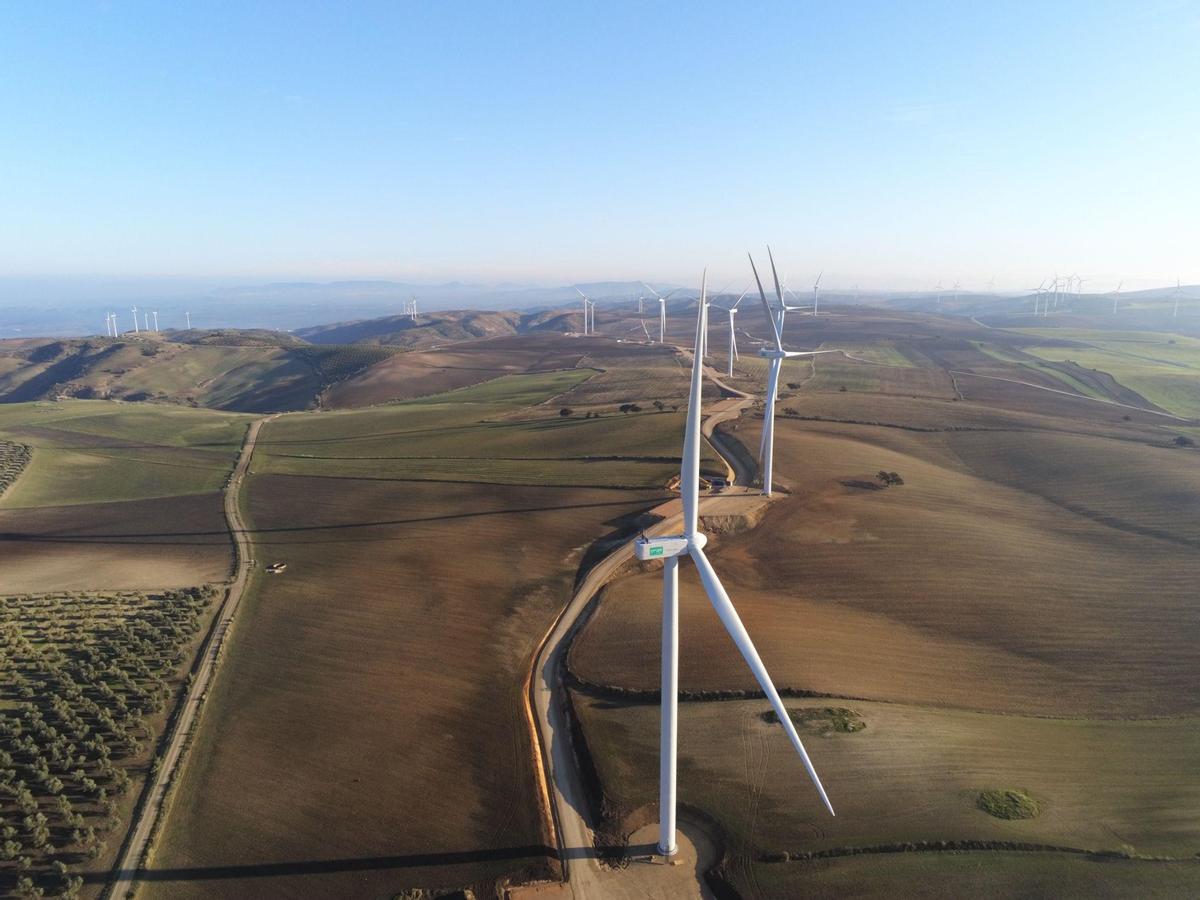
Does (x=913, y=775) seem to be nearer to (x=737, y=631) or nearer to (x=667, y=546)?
(x=737, y=631)

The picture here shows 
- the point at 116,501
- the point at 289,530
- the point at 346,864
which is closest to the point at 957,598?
the point at 346,864

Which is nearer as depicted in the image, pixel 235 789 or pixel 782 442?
pixel 235 789

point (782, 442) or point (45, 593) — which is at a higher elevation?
point (782, 442)

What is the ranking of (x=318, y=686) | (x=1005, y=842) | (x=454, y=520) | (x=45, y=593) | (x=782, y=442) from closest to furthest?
(x=1005, y=842), (x=318, y=686), (x=45, y=593), (x=454, y=520), (x=782, y=442)

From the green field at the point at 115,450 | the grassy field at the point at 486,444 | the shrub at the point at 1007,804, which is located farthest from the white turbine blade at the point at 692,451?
the green field at the point at 115,450

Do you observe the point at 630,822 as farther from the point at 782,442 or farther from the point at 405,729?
the point at 782,442

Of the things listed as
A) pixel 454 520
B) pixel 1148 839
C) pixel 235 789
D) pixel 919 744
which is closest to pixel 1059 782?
pixel 1148 839

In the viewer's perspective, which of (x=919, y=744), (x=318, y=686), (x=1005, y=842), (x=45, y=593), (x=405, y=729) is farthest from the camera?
(x=45, y=593)
